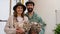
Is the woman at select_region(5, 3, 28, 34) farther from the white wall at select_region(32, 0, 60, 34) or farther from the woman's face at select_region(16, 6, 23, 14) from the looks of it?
the white wall at select_region(32, 0, 60, 34)

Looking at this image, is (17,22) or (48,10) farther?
(48,10)

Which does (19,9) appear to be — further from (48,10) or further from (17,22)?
(48,10)

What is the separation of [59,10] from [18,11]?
184 centimetres

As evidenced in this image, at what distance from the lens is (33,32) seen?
1.48 m

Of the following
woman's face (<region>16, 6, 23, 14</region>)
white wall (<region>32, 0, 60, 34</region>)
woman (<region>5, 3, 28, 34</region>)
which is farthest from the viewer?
white wall (<region>32, 0, 60, 34</region>)

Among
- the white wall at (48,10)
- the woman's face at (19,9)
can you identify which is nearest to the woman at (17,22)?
the woman's face at (19,9)

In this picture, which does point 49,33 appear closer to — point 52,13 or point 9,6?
point 52,13

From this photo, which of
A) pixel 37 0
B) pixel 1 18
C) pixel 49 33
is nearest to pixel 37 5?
pixel 37 0

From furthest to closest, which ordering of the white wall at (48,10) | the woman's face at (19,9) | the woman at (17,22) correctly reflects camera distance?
the white wall at (48,10) → the woman's face at (19,9) → the woman at (17,22)

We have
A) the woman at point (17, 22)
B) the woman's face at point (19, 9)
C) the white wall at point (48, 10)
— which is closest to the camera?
the woman at point (17, 22)

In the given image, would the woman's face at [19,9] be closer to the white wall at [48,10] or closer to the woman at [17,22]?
the woman at [17,22]

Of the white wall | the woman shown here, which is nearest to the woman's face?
the woman

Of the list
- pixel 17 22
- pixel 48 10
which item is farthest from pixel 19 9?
pixel 48 10

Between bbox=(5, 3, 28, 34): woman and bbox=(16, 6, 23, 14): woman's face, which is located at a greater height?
bbox=(16, 6, 23, 14): woman's face
